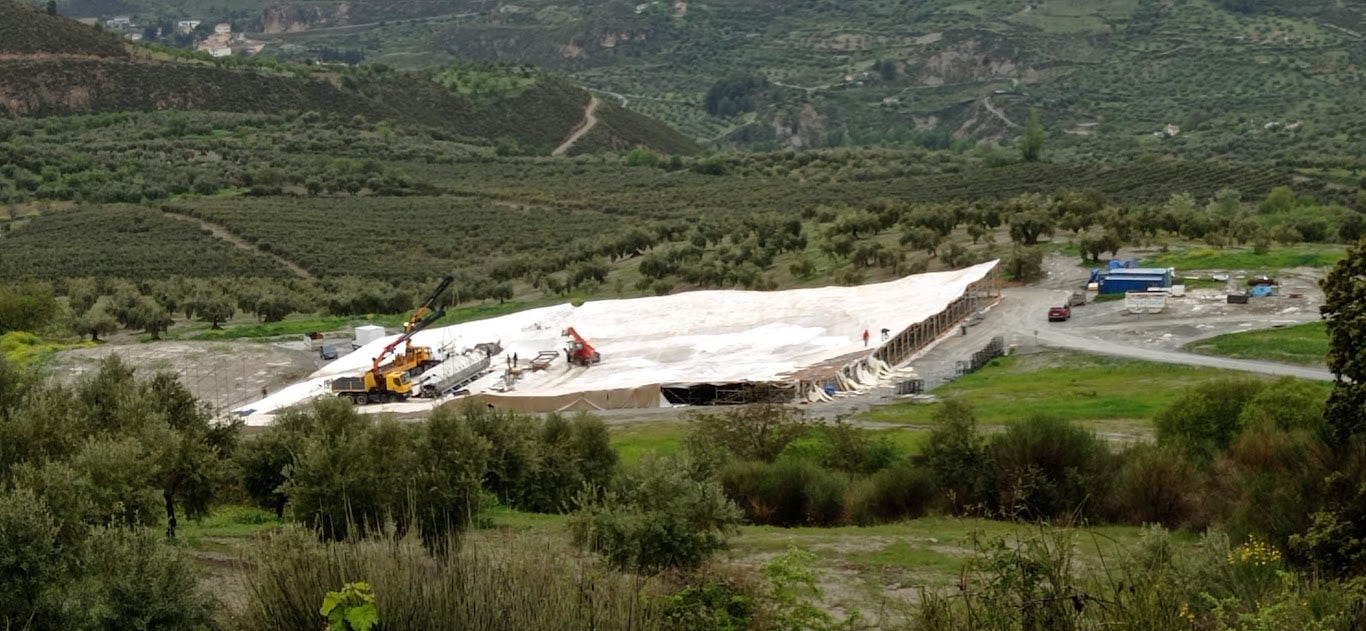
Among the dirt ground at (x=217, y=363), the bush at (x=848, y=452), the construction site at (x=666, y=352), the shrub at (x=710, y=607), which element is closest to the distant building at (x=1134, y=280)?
the construction site at (x=666, y=352)

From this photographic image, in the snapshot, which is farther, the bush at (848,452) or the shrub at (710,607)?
the bush at (848,452)

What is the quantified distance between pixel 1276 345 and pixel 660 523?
27.2 meters

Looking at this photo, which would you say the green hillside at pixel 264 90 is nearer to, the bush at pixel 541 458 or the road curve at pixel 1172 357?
the road curve at pixel 1172 357

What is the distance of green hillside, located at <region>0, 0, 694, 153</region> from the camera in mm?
120438

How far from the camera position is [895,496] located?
2530cm

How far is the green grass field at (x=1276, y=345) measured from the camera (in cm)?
3800

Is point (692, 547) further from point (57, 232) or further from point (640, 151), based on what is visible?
point (640, 151)

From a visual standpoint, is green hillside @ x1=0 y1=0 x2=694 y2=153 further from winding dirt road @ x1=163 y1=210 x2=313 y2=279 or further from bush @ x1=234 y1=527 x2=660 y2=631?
bush @ x1=234 y1=527 x2=660 y2=631

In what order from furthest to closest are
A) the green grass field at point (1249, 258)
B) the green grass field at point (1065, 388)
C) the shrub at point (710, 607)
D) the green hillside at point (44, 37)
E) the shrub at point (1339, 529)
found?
the green hillside at point (44, 37) < the green grass field at point (1249, 258) < the green grass field at point (1065, 388) < the shrub at point (1339, 529) < the shrub at point (710, 607)

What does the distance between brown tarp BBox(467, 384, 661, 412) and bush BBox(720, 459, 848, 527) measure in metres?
12.7

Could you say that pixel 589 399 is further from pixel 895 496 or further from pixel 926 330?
pixel 895 496

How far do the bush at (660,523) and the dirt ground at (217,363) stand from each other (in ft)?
90.0

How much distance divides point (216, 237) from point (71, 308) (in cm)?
2355

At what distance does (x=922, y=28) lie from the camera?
192375mm
